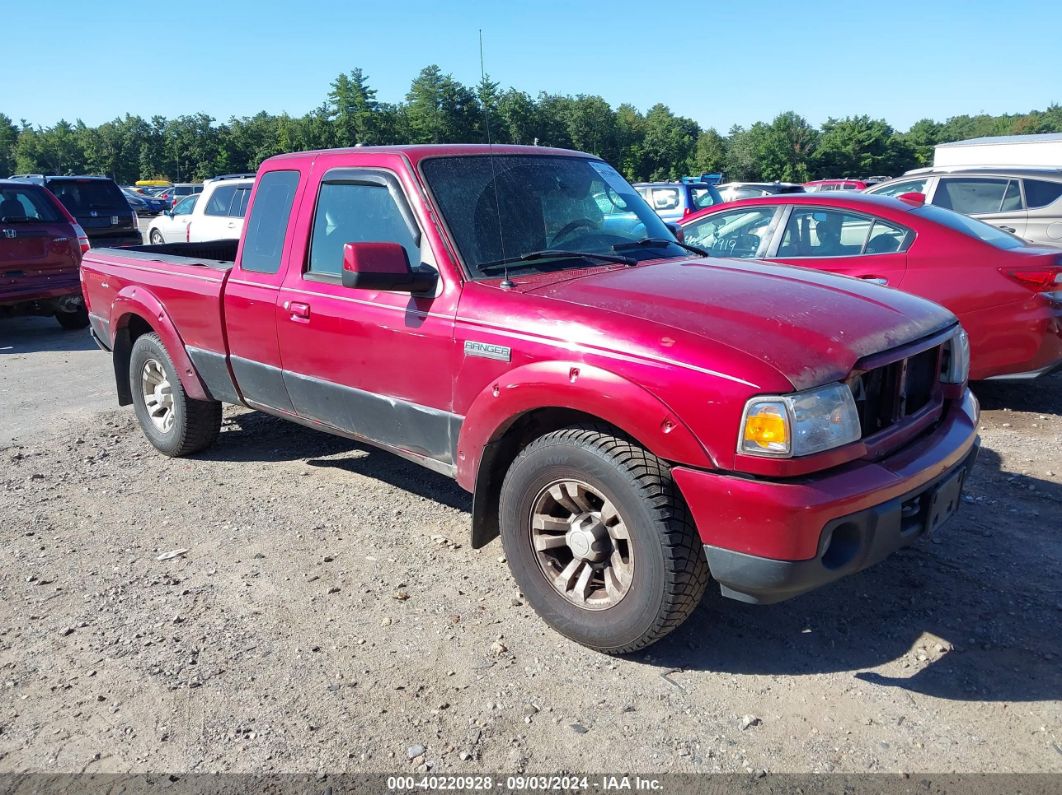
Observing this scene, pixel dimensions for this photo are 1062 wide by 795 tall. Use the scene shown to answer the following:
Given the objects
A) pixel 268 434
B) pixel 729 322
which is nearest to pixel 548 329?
pixel 729 322

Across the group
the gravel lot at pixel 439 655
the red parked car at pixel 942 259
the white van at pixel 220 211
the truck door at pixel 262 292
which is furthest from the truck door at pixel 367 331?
the white van at pixel 220 211

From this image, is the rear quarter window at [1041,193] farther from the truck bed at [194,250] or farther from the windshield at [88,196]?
the windshield at [88,196]

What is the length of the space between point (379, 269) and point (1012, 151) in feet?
75.3

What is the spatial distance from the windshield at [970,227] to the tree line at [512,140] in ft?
187

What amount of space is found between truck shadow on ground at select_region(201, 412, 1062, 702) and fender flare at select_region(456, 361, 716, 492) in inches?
38.2

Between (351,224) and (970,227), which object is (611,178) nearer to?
(351,224)

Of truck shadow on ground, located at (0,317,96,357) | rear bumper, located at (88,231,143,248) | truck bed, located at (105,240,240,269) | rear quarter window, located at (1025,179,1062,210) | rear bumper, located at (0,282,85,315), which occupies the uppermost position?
rear quarter window, located at (1025,179,1062,210)

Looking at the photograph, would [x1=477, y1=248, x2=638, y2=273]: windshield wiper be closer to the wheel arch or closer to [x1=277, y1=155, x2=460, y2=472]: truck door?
[x1=277, y1=155, x2=460, y2=472]: truck door

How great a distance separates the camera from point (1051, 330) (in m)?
5.76

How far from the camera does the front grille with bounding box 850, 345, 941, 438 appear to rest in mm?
3049

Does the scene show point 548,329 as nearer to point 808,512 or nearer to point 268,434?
point 808,512

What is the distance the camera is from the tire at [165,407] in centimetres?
540

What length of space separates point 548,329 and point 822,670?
167cm

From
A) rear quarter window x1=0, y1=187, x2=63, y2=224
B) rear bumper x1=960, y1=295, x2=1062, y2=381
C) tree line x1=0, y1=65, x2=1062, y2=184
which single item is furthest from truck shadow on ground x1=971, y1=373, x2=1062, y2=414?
tree line x1=0, y1=65, x2=1062, y2=184
